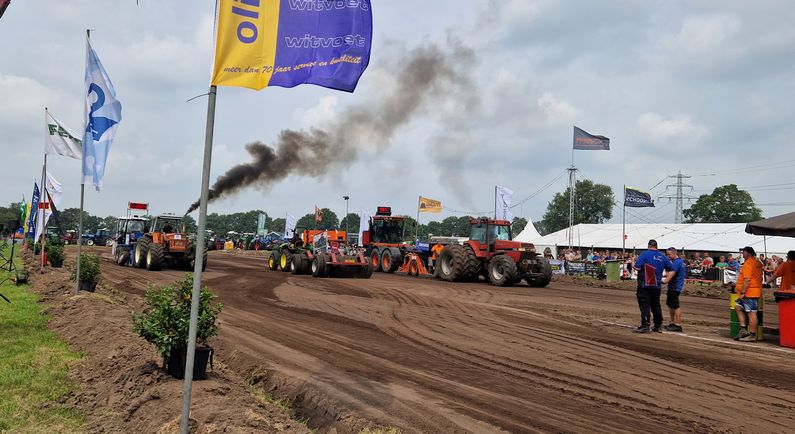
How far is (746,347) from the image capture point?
877 cm

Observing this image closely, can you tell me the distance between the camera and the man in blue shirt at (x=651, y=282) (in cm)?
994

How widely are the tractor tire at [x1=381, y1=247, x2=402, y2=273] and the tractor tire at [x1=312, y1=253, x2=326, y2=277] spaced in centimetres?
515

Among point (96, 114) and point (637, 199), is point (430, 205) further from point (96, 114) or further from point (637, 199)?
point (96, 114)

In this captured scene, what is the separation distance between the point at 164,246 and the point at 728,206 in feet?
272

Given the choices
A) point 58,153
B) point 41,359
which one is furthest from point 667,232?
point 41,359

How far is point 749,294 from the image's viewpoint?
929 cm

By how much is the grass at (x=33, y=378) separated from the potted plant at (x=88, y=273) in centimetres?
289

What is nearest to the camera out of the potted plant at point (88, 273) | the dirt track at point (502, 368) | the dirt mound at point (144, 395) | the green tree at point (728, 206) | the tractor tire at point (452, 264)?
the dirt mound at point (144, 395)

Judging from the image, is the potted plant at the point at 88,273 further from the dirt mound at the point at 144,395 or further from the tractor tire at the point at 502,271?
the tractor tire at the point at 502,271

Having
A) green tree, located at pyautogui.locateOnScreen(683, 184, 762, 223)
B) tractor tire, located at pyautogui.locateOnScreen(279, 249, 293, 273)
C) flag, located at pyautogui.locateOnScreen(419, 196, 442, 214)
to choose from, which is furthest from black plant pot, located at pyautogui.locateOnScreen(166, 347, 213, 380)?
green tree, located at pyautogui.locateOnScreen(683, 184, 762, 223)

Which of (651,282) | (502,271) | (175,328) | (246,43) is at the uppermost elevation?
(246,43)

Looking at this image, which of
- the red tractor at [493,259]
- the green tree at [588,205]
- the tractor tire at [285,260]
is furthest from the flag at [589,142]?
the green tree at [588,205]

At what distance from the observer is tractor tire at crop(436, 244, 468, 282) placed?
20266 mm

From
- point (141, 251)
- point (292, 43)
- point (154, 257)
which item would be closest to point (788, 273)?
point (292, 43)
